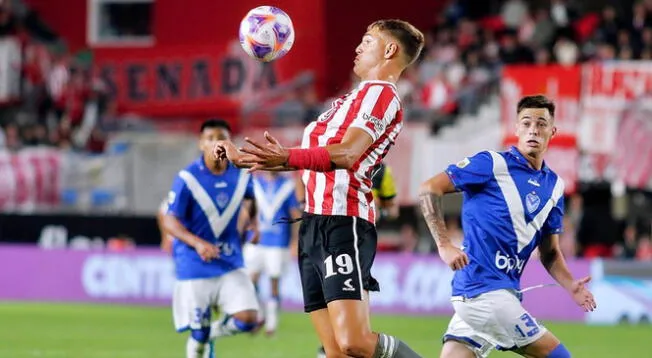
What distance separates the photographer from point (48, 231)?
80.1ft

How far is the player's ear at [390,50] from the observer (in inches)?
329

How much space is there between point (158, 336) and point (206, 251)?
6448mm

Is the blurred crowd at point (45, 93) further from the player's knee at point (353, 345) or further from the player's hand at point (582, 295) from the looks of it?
the player's knee at point (353, 345)

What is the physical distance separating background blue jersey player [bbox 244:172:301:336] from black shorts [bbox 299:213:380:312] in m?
9.24

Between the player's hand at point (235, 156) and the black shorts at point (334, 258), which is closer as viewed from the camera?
the player's hand at point (235, 156)

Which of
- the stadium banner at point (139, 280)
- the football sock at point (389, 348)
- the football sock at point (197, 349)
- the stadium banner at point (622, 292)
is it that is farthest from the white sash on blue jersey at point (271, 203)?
the football sock at point (389, 348)

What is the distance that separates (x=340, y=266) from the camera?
8.16 m

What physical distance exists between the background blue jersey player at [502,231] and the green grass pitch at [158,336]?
237 inches

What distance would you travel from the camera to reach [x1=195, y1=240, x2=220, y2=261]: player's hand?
10766 mm

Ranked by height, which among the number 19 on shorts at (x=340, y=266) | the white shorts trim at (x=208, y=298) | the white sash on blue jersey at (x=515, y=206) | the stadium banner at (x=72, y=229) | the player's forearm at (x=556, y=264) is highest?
the white sash on blue jersey at (x=515, y=206)

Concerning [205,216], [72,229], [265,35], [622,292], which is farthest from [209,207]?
[72,229]

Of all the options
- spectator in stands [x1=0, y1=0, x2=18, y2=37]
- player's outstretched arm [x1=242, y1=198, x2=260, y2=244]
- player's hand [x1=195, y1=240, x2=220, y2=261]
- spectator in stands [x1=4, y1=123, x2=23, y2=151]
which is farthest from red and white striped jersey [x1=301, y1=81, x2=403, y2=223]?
spectator in stands [x1=0, y1=0, x2=18, y2=37]

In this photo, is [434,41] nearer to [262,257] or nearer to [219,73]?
[219,73]

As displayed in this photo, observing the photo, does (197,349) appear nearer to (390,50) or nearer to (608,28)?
(390,50)
